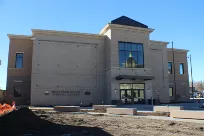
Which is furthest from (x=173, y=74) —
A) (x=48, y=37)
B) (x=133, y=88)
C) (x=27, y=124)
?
(x=27, y=124)

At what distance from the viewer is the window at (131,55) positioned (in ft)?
113

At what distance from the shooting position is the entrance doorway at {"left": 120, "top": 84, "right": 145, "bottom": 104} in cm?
3347

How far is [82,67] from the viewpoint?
34844 millimetres

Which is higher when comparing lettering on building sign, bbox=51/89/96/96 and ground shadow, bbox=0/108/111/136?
lettering on building sign, bbox=51/89/96/96

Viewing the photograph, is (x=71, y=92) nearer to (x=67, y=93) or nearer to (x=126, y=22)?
(x=67, y=93)

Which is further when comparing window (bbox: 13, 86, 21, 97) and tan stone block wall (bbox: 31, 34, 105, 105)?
window (bbox: 13, 86, 21, 97)

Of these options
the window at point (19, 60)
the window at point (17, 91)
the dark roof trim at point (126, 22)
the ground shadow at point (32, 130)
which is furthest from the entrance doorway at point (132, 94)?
the ground shadow at point (32, 130)

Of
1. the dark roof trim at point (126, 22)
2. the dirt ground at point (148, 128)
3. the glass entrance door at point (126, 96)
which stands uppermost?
the dark roof trim at point (126, 22)

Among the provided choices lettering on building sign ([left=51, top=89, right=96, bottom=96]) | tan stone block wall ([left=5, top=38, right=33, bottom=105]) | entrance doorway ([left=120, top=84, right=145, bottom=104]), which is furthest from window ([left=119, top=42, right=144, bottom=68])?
tan stone block wall ([left=5, top=38, right=33, bottom=105])

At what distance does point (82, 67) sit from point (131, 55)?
861 centimetres

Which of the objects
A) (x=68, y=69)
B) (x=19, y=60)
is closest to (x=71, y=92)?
(x=68, y=69)

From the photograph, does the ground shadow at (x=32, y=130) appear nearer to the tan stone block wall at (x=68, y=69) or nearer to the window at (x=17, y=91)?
the tan stone block wall at (x=68, y=69)

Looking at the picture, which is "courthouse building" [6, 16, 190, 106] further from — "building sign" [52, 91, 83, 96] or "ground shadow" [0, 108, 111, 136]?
"ground shadow" [0, 108, 111, 136]

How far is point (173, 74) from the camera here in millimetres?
43781
